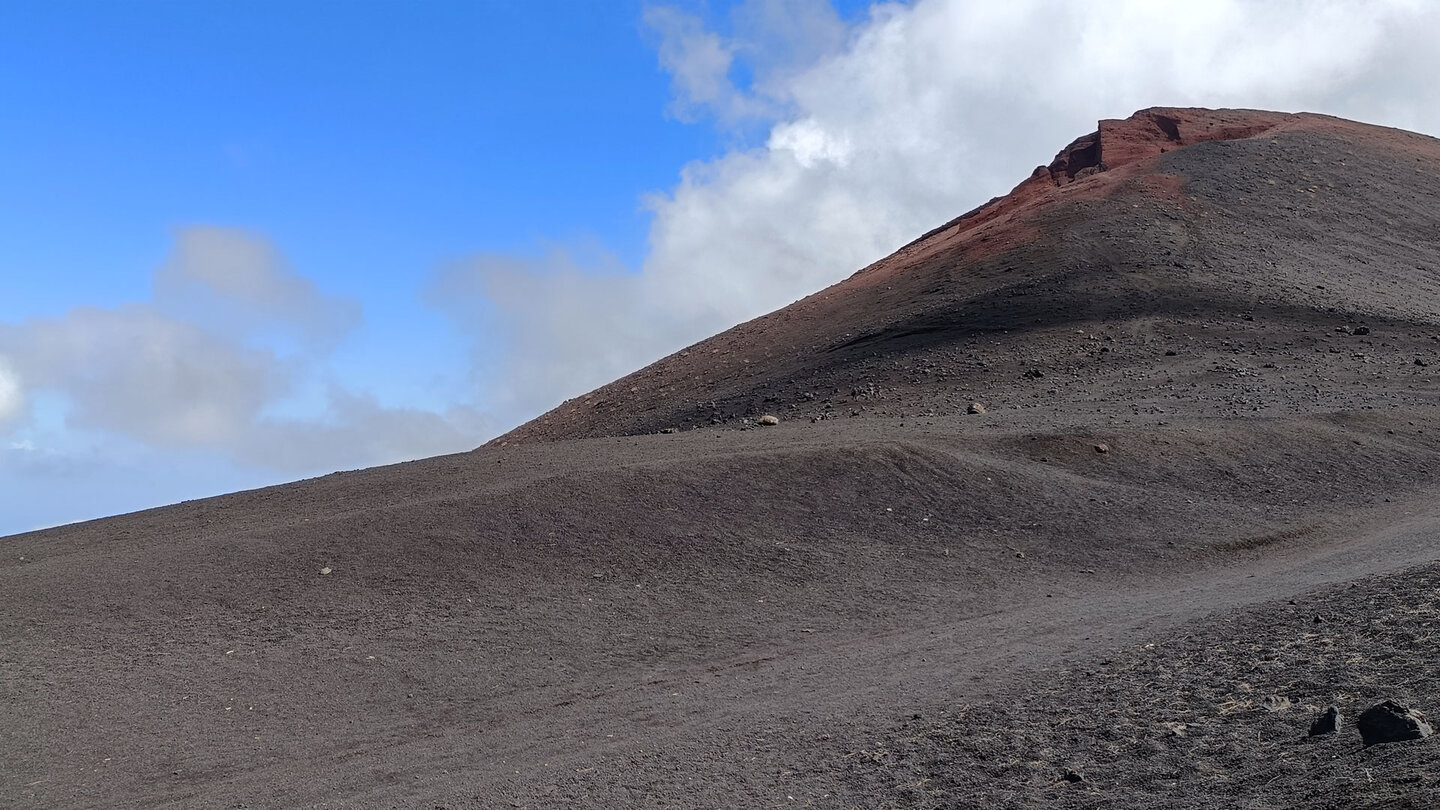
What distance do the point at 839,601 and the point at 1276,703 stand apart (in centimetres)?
639

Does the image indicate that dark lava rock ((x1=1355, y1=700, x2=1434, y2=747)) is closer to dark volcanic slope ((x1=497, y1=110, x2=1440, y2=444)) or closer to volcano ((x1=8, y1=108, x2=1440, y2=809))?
volcano ((x1=8, y1=108, x2=1440, y2=809))

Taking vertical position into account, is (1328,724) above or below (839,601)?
below

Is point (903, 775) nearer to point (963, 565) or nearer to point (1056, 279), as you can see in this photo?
point (963, 565)

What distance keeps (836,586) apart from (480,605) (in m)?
4.26

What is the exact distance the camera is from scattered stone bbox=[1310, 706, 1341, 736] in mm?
6222

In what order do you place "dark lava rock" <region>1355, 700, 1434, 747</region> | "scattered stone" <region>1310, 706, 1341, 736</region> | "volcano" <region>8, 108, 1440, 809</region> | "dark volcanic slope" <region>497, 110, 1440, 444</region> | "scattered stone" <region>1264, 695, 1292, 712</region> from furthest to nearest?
"dark volcanic slope" <region>497, 110, 1440, 444</region> < "volcano" <region>8, 108, 1440, 809</region> < "scattered stone" <region>1264, 695, 1292, 712</region> < "scattered stone" <region>1310, 706, 1341, 736</region> < "dark lava rock" <region>1355, 700, 1434, 747</region>

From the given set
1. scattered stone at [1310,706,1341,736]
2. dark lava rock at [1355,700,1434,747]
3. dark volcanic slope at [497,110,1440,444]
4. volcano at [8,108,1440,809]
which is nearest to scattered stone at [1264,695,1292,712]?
volcano at [8,108,1440,809]

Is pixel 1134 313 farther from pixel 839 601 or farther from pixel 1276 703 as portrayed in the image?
pixel 1276 703

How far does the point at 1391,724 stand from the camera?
5.74 meters

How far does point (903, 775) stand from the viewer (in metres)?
7.25

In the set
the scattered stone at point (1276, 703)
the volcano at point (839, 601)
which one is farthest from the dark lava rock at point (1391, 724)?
the scattered stone at point (1276, 703)

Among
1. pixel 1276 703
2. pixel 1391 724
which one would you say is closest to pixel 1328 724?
pixel 1391 724

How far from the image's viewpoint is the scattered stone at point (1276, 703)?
693 centimetres

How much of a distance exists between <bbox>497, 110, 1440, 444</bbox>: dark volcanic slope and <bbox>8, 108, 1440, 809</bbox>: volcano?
0.23 metres
